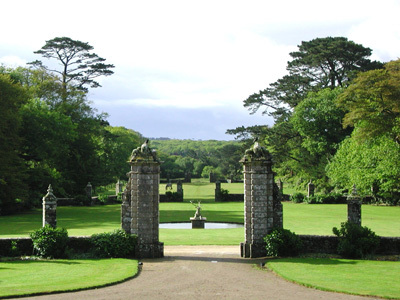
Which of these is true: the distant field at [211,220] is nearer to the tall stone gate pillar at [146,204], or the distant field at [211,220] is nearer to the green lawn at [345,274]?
the tall stone gate pillar at [146,204]

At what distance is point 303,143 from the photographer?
52031 millimetres

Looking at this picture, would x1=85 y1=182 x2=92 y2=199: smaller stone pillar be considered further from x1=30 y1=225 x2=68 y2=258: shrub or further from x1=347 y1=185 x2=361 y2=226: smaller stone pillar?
x1=347 y1=185 x2=361 y2=226: smaller stone pillar

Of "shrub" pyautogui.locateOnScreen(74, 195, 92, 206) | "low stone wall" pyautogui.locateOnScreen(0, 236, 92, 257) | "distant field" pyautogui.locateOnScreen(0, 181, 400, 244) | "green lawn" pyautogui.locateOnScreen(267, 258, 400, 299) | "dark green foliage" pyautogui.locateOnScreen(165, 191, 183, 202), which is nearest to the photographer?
"green lawn" pyautogui.locateOnScreen(267, 258, 400, 299)

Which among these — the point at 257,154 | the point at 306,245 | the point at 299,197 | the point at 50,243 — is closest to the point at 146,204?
the point at 50,243

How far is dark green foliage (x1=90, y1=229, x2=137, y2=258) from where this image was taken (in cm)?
1791

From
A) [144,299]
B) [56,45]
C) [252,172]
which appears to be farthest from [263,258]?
[56,45]

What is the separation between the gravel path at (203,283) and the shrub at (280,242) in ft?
2.20

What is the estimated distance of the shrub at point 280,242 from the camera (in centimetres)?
1788

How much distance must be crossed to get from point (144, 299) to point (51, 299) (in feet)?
7.68

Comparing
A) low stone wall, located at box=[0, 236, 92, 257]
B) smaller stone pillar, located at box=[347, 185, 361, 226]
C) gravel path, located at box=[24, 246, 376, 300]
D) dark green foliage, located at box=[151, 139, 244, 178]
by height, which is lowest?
gravel path, located at box=[24, 246, 376, 300]

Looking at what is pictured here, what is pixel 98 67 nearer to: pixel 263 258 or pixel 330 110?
pixel 330 110

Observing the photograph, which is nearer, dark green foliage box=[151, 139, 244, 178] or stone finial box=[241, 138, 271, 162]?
stone finial box=[241, 138, 271, 162]

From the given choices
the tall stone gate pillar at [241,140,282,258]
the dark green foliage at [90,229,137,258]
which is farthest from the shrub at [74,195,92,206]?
the tall stone gate pillar at [241,140,282,258]

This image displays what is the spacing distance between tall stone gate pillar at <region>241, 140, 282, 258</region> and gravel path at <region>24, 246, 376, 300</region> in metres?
0.72
